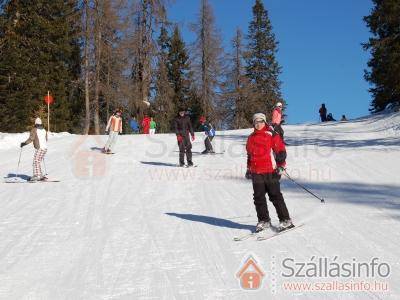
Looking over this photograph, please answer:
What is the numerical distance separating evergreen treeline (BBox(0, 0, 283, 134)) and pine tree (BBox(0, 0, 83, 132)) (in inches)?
2.6

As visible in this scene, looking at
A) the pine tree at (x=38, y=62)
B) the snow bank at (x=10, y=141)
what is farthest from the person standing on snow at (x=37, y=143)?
the pine tree at (x=38, y=62)

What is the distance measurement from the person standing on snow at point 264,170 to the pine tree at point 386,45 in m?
22.9

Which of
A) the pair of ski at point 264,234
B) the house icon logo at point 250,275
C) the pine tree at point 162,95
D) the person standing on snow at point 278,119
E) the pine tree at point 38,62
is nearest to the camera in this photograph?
the house icon logo at point 250,275

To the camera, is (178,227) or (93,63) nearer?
(178,227)

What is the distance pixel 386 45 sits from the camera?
2953cm

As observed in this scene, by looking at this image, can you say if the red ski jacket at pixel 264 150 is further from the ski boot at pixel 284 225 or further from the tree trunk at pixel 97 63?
the tree trunk at pixel 97 63

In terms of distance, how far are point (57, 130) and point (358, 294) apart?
35.1 m

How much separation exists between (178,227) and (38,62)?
31.8 m

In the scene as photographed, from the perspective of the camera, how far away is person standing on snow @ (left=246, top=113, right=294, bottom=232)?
7623 millimetres

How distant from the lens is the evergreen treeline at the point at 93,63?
104ft

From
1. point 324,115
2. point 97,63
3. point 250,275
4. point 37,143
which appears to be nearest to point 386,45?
point 324,115

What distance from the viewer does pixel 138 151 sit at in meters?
20.3

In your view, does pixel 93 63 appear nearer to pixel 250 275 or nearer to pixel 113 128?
pixel 113 128

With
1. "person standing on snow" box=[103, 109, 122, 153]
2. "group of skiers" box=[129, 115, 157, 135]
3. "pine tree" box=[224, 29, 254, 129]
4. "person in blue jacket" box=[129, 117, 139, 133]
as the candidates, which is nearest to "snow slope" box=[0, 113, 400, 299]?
"person standing on snow" box=[103, 109, 122, 153]
